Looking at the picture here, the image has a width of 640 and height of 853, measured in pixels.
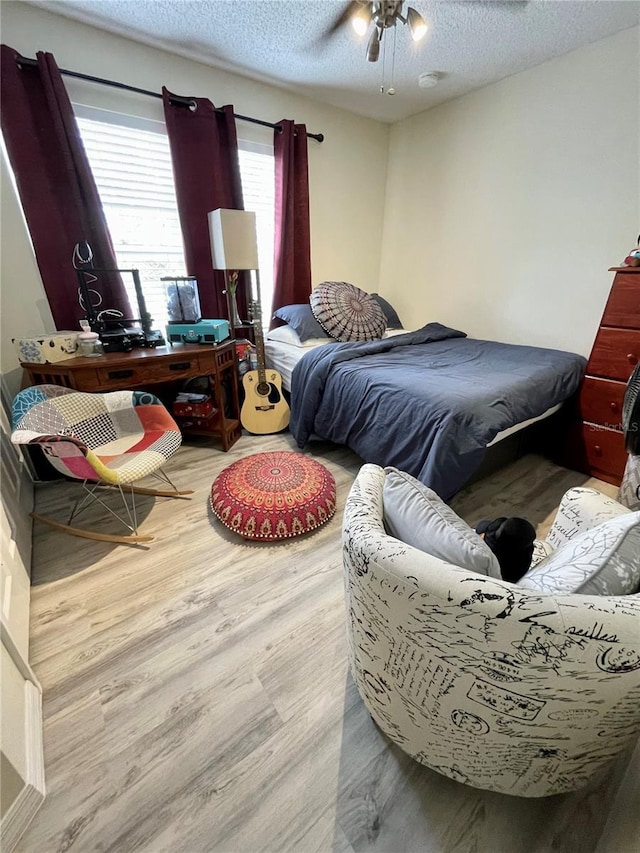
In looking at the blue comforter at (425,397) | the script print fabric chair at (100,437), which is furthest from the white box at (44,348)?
the blue comforter at (425,397)

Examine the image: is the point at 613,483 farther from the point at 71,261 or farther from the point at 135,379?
the point at 71,261

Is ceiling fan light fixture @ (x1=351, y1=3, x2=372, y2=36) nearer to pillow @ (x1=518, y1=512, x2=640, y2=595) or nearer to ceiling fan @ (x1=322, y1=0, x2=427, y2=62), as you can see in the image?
ceiling fan @ (x1=322, y1=0, x2=427, y2=62)

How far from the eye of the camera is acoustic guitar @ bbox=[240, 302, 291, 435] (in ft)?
8.63

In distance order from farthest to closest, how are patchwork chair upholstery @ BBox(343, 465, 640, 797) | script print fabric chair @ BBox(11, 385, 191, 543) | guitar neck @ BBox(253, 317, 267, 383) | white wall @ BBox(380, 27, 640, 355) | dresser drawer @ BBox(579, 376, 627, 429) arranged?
guitar neck @ BBox(253, 317, 267, 383)
white wall @ BBox(380, 27, 640, 355)
dresser drawer @ BBox(579, 376, 627, 429)
script print fabric chair @ BBox(11, 385, 191, 543)
patchwork chair upholstery @ BBox(343, 465, 640, 797)

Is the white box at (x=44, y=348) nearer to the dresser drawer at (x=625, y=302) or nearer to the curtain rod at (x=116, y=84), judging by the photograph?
the curtain rod at (x=116, y=84)

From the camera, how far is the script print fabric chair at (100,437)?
1430mm

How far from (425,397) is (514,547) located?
0.96 metres

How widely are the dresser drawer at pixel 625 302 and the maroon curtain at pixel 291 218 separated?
210 centimetres

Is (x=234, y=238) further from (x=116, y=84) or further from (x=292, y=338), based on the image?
(x=116, y=84)

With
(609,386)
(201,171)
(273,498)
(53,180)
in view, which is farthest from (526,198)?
(53,180)

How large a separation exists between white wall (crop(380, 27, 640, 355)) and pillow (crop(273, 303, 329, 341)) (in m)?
1.30

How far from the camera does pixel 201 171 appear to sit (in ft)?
7.70

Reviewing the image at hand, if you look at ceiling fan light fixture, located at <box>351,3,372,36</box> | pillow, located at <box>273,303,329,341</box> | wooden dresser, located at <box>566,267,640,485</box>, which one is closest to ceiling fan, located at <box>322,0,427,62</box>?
ceiling fan light fixture, located at <box>351,3,372,36</box>

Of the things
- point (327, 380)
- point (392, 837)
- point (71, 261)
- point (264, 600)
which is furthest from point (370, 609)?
point (71, 261)
